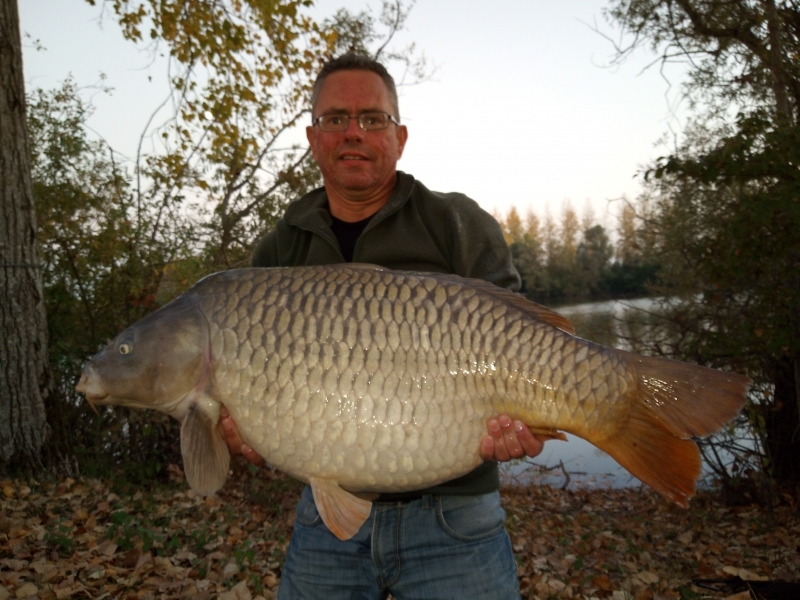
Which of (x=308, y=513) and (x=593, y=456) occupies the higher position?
(x=308, y=513)

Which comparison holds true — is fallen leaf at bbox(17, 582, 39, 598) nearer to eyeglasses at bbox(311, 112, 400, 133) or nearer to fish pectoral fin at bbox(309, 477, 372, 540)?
fish pectoral fin at bbox(309, 477, 372, 540)

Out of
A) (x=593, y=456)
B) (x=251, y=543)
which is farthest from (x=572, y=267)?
(x=251, y=543)

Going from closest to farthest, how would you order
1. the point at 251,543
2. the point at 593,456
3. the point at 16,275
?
1. the point at 251,543
2. the point at 16,275
3. the point at 593,456

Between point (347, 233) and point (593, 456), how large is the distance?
770 centimetres

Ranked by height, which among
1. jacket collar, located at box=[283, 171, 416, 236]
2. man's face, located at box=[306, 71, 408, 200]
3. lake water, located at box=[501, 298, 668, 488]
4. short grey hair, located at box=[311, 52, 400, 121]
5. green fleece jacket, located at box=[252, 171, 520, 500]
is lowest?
lake water, located at box=[501, 298, 668, 488]

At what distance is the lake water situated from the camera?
21.0 feet

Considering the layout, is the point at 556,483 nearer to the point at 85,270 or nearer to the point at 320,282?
the point at 85,270

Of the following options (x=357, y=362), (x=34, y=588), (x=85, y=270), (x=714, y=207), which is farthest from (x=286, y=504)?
(x=714, y=207)

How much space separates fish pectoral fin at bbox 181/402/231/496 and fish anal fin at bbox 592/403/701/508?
82 cm

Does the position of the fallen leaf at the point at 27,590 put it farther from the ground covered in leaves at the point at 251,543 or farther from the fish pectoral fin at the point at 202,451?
the fish pectoral fin at the point at 202,451

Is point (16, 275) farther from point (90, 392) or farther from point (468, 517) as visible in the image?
point (468, 517)

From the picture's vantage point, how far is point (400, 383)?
1.39 meters

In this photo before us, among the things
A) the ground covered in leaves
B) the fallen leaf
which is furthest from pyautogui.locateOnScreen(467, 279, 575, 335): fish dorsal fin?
the fallen leaf

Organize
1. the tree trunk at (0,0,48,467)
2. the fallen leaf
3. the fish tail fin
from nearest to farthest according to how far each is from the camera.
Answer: the fish tail fin
the fallen leaf
the tree trunk at (0,0,48,467)
